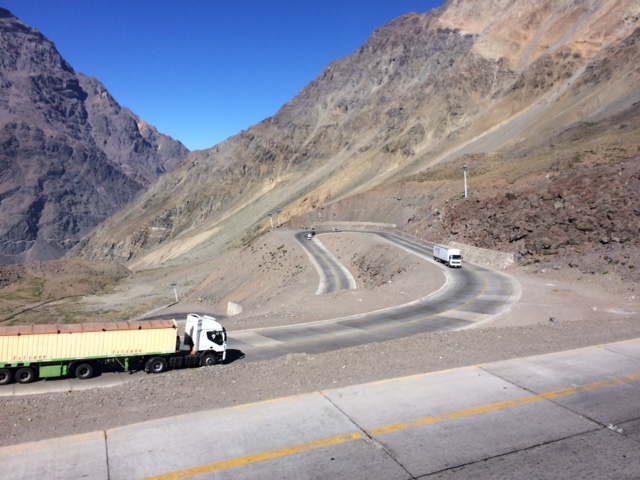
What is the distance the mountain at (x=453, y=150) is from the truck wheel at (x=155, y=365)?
29866 mm

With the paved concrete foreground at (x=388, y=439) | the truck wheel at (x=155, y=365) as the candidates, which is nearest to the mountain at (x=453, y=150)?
the paved concrete foreground at (x=388, y=439)

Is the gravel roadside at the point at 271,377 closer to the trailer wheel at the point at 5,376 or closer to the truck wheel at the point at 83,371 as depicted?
the truck wheel at the point at 83,371

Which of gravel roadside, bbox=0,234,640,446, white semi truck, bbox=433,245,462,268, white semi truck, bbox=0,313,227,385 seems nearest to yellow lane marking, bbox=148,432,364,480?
gravel roadside, bbox=0,234,640,446

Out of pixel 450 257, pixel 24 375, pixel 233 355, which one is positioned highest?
pixel 450 257

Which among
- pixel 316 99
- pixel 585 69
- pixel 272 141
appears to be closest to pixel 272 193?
pixel 272 141

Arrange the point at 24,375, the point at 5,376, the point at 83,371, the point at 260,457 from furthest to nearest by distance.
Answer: the point at 83,371, the point at 24,375, the point at 5,376, the point at 260,457

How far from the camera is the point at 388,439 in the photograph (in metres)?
9.38

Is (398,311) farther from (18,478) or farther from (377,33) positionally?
(377,33)

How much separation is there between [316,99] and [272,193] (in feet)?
195

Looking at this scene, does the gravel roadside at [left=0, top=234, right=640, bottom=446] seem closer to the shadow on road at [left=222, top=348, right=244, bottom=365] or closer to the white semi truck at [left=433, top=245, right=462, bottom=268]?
the shadow on road at [left=222, top=348, right=244, bottom=365]

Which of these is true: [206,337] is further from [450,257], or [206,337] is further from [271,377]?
[450,257]

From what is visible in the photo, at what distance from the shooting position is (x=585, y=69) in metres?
92.1

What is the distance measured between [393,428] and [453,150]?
93763mm

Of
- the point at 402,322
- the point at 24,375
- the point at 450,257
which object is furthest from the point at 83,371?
the point at 450,257
